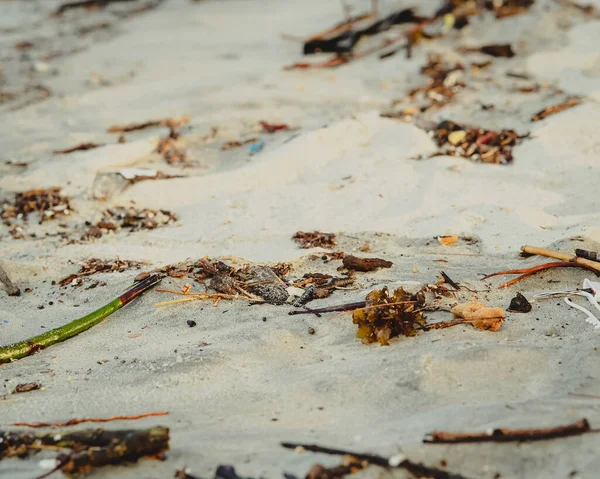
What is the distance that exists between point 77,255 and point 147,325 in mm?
1097

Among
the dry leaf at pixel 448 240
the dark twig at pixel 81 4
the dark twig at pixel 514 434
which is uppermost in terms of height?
the dark twig at pixel 81 4

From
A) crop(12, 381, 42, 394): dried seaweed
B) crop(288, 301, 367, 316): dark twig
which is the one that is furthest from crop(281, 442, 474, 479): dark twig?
crop(12, 381, 42, 394): dried seaweed

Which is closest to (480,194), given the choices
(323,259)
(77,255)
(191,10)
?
(323,259)

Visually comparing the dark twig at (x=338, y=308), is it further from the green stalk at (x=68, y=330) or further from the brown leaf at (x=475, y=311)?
the green stalk at (x=68, y=330)

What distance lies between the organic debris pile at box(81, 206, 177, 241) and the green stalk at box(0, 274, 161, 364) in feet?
3.51

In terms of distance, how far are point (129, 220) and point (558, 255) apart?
109 inches

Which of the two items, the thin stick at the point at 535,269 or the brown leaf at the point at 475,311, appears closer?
the brown leaf at the point at 475,311

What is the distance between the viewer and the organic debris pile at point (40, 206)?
4344 mm

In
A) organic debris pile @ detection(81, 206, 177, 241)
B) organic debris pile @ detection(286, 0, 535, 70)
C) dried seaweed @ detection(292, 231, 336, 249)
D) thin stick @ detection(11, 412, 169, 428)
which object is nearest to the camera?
thin stick @ detection(11, 412, 169, 428)

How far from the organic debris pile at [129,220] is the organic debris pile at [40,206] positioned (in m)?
0.36

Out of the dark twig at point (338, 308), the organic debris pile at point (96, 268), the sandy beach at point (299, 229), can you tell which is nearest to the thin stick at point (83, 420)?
the sandy beach at point (299, 229)

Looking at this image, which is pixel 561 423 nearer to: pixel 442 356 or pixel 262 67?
pixel 442 356

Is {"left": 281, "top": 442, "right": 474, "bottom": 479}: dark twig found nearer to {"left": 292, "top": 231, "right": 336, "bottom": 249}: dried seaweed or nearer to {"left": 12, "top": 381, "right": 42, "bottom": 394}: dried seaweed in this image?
{"left": 12, "top": 381, "right": 42, "bottom": 394}: dried seaweed

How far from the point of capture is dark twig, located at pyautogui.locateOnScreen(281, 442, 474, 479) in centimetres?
175
